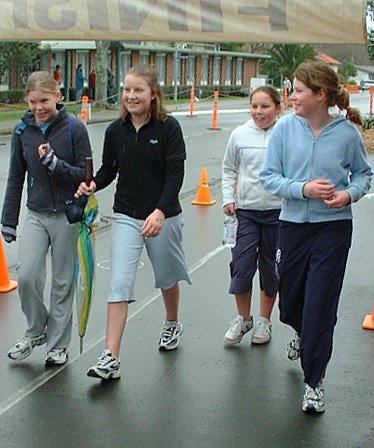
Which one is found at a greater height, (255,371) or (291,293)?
(291,293)

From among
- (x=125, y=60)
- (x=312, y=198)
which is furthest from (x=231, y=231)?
(x=125, y=60)

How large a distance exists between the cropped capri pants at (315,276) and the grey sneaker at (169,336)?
4.16 feet

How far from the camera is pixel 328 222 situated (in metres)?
4.90

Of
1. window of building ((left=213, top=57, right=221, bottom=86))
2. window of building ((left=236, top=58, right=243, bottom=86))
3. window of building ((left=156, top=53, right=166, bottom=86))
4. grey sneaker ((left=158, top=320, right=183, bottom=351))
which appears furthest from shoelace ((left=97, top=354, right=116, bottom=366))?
window of building ((left=236, top=58, right=243, bottom=86))

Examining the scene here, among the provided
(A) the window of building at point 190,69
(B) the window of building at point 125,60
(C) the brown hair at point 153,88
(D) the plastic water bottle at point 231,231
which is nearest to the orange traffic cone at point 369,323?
(D) the plastic water bottle at point 231,231

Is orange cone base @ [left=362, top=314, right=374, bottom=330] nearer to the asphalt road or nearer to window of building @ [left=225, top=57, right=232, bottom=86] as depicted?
the asphalt road

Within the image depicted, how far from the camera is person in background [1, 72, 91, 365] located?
216 inches

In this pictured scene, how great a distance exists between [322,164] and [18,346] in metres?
2.36

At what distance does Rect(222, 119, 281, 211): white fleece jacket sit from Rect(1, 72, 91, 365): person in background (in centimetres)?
110

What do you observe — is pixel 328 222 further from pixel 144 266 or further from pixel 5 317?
pixel 144 266

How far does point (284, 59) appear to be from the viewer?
205ft

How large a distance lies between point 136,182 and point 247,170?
95cm

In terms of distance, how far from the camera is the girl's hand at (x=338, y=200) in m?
4.72

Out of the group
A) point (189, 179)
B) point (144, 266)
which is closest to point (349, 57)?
point (189, 179)
